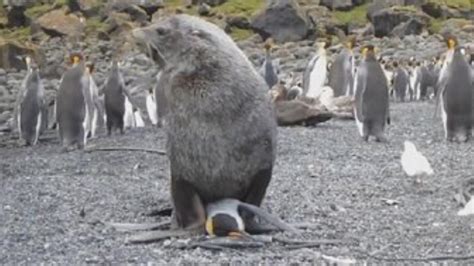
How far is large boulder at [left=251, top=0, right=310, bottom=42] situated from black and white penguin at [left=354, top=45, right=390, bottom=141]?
2971cm

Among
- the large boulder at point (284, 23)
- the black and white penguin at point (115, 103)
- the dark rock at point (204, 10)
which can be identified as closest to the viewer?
the black and white penguin at point (115, 103)

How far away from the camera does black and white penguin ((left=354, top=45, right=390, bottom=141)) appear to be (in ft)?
43.2

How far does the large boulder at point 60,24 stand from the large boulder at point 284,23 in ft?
29.1

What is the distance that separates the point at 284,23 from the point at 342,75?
22233 millimetres

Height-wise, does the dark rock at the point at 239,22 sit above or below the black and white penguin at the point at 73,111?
above

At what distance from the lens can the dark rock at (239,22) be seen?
4575 centimetres

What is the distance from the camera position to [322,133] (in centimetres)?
1444

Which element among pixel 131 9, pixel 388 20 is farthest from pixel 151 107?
pixel 131 9

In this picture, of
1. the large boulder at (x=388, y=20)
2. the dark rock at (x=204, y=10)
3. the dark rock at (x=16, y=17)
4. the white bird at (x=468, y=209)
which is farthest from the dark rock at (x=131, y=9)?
the white bird at (x=468, y=209)

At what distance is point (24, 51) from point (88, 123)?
839 inches

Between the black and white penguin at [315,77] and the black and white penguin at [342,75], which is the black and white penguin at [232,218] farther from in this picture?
the black and white penguin at [342,75]

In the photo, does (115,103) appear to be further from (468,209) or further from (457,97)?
(468,209)

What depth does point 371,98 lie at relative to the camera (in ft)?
43.1

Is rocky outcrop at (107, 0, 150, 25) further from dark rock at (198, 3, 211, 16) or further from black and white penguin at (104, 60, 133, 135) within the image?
black and white penguin at (104, 60, 133, 135)
